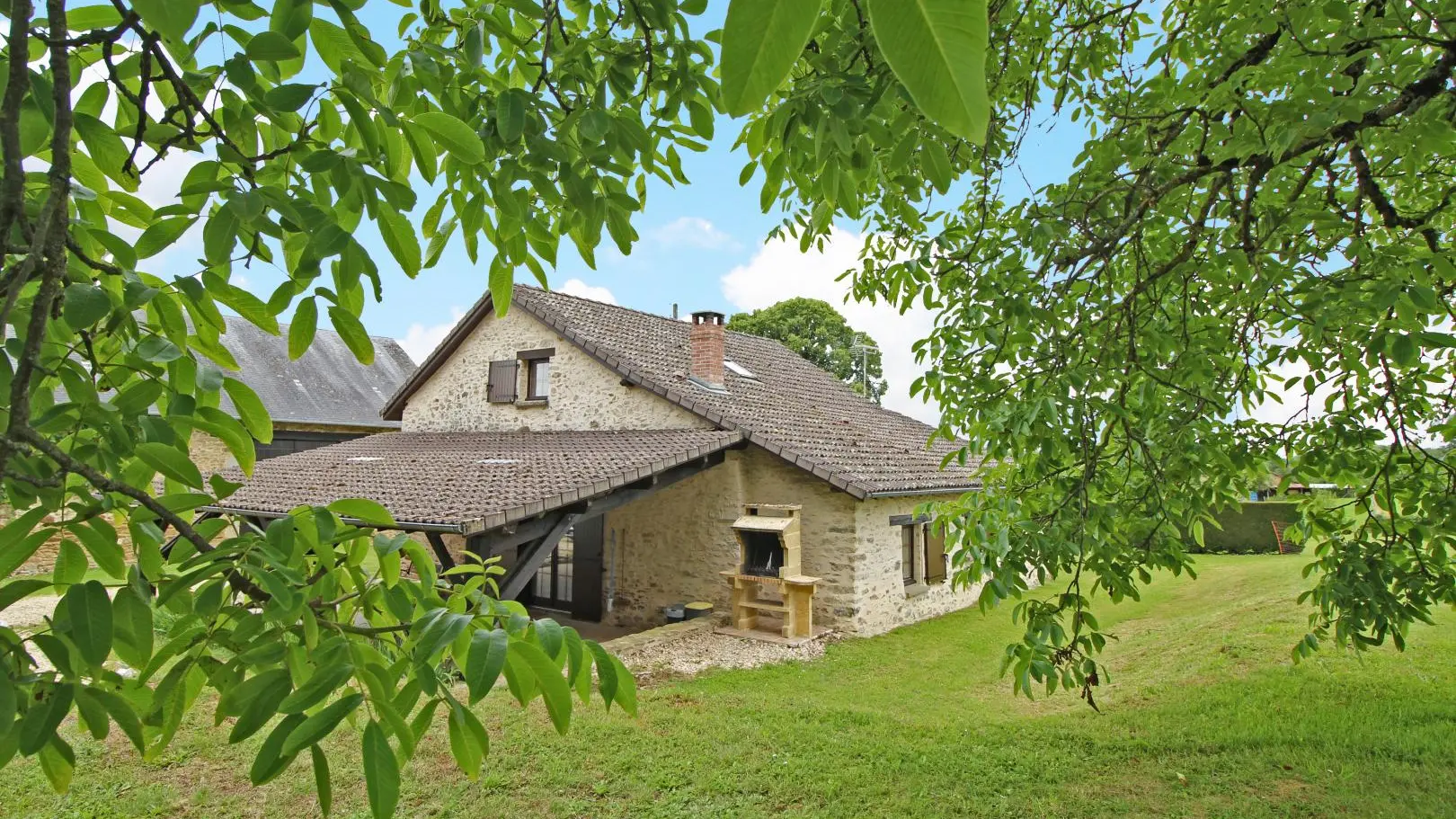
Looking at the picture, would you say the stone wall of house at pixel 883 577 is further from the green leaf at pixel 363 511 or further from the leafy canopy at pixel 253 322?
the green leaf at pixel 363 511

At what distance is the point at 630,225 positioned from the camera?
208 centimetres

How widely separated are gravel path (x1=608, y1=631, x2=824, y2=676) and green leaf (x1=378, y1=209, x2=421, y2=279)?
7715 millimetres

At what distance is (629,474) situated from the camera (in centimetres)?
Result: 941

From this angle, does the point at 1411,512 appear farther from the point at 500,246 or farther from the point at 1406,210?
the point at 500,246

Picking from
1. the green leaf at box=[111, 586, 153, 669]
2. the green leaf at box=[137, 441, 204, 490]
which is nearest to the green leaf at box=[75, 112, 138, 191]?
the green leaf at box=[137, 441, 204, 490]

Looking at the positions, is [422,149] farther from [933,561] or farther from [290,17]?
[933,561]

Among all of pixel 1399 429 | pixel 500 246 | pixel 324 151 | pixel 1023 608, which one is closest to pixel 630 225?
pixel 500 246

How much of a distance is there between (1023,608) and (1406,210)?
12.1 ft

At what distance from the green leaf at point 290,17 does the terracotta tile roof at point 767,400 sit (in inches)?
371

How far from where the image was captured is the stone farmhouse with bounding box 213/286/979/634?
9.50 meters

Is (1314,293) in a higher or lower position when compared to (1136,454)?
higher

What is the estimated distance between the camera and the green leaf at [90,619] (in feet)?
3.84

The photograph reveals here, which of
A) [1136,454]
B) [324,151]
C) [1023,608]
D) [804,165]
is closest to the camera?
[324,151]

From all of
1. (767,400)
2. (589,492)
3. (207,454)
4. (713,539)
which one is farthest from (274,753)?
(207,454)
